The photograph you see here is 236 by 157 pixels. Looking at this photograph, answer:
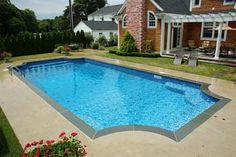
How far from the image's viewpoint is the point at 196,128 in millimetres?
5922

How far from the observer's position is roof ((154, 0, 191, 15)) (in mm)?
18925

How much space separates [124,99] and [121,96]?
1.48 ft

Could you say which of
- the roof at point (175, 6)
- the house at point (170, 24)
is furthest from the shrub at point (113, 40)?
the roof at point (175, 6)

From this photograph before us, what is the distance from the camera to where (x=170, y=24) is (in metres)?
18.2

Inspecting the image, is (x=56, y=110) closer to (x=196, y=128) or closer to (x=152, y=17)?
(x=196, y=128)

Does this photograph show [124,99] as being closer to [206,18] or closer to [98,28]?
[206,18]

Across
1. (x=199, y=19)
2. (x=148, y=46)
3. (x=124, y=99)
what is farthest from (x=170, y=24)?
(x=124, y=99)

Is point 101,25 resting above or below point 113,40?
above

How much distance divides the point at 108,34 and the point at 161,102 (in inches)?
939

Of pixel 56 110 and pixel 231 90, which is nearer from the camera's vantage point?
pixel 56 110

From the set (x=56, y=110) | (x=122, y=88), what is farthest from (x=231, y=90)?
(x=56, y=110)

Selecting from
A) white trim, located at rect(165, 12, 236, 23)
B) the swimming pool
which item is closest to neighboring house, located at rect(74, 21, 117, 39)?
white trim, located at rect(165, 12, 236, 23)

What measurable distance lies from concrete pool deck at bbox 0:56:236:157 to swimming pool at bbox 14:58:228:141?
28 centimetres

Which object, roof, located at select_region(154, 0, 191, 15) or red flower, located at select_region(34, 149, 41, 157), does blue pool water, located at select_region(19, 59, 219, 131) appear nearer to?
red flower, located at select_region(34, 149, 41, 157)
